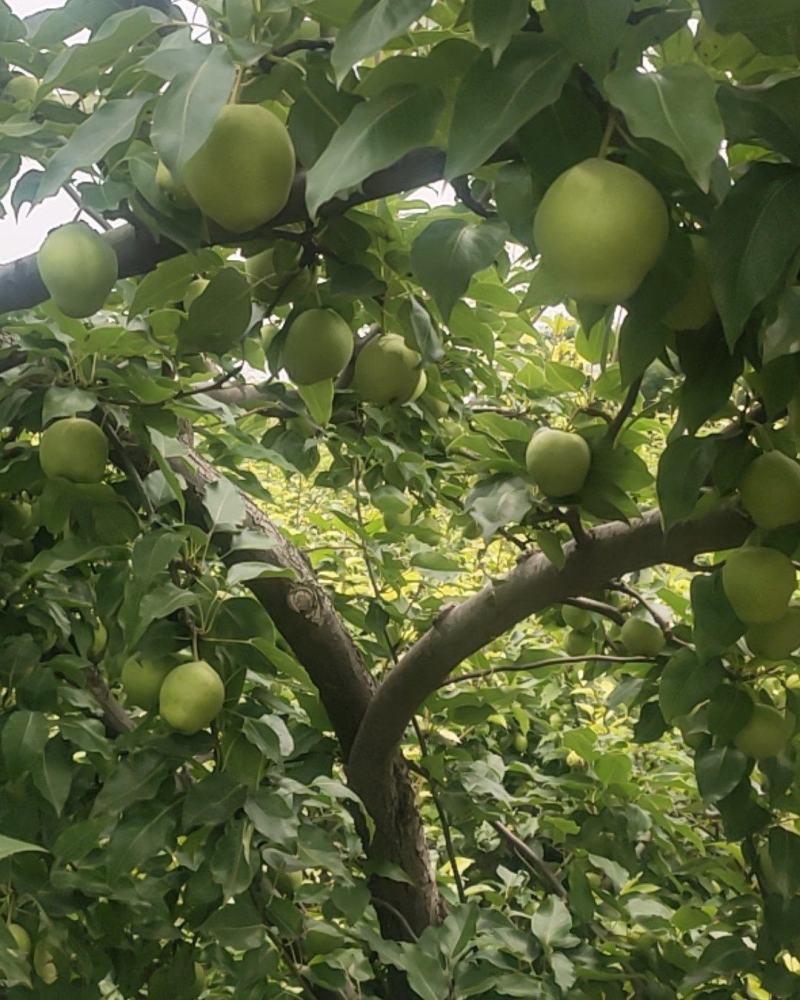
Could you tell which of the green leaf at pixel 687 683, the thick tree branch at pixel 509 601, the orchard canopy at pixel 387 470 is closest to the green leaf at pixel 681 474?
the orchard canopy at pixel 387 470

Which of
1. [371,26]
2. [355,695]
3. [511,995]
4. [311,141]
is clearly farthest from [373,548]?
[371,26]

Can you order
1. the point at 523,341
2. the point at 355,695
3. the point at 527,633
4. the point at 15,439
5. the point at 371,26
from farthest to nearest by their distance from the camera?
the point at 527,633 < the point at 523,341 < the point at 355,695 < the point at 15,439 < the point at 371,26

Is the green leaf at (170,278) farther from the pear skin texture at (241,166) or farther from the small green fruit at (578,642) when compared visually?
the small green fruit at (578,642)

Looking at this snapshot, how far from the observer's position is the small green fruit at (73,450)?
3.37 ft

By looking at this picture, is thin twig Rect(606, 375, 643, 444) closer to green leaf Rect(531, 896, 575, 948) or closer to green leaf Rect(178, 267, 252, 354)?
green leaf Rect(178, 267, 252, 354)

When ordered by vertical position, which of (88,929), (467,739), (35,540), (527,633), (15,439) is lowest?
(527,633)

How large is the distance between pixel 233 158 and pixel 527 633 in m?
2.06

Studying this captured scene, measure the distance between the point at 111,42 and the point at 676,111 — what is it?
36 cm

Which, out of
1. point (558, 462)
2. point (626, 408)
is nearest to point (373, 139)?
point (626, 408)

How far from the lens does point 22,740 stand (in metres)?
1.03

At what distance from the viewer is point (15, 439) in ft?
4.28

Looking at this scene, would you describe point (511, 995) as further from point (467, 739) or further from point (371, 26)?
point (371, 26)

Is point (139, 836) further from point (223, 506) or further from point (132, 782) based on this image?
point (223, 506)

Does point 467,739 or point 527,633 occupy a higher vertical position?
point 467,739
